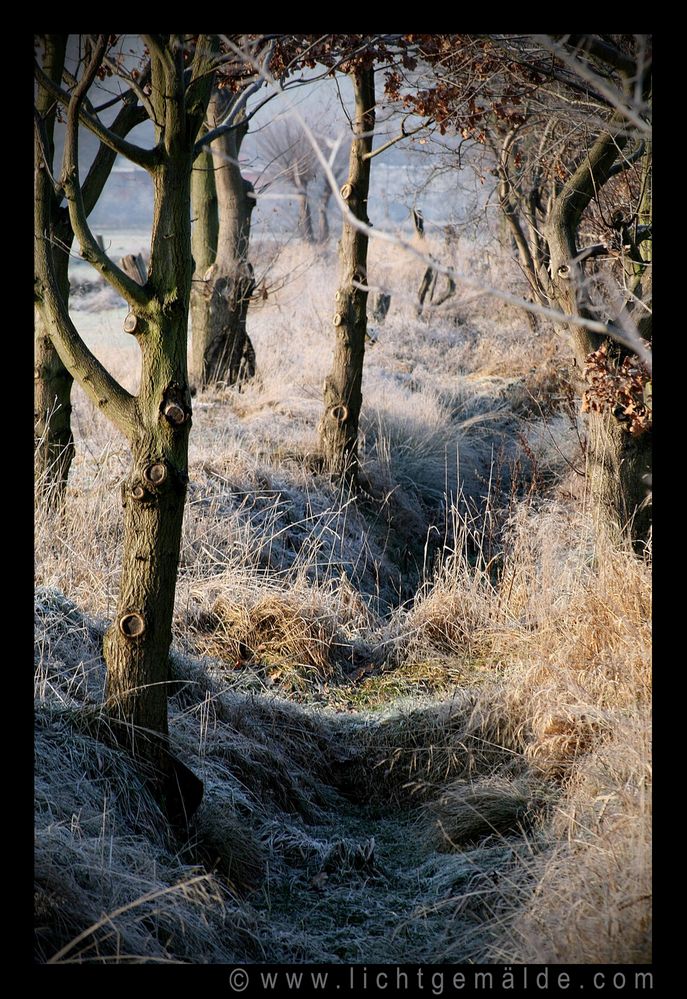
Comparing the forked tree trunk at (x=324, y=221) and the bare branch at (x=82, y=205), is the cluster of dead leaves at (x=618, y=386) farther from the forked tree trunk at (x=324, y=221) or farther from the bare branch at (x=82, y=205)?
the forked tree trunk at (x=324, y=221)

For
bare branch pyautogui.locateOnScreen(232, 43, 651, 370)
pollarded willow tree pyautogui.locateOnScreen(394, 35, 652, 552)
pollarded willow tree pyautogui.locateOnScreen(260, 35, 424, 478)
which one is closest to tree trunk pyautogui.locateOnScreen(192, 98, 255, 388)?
pollarded willow tree pyautogui.locateOnScreen(260, 35, 424, 478)

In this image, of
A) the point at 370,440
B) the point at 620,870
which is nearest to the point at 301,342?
the point at 370,440

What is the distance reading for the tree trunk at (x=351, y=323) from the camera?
6.23 meters

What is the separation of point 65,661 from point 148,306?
149cm

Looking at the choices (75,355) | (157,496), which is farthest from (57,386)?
(157,496)

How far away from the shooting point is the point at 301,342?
11398mm

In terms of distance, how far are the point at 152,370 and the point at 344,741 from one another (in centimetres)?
196

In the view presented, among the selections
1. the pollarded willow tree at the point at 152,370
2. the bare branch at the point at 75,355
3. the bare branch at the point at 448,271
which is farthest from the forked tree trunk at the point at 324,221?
the bare branch at the point at 448,271

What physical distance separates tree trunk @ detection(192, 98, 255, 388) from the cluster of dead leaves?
17.3 feet

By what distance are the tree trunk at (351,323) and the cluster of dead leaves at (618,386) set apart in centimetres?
259

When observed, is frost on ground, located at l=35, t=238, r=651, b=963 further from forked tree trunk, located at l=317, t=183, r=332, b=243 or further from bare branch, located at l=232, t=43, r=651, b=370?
forked tree trunk, located at l=317, t=183, r=332, b=243

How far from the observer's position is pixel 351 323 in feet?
21.3

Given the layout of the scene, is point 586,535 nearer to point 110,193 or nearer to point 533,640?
point 533,640
